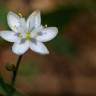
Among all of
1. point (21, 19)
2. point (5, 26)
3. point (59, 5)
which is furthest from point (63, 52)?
point (21, 19)

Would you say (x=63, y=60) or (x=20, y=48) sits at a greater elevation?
(x=20, y=48)

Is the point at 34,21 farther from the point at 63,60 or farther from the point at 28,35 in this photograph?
the point at 63,60

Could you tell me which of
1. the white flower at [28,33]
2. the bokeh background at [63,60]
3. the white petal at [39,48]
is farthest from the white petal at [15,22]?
the bokeh background at [63,60]

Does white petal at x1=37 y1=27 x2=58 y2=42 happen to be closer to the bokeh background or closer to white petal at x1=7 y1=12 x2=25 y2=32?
white petal at x1=7 y1=12 x2=25 y2=32

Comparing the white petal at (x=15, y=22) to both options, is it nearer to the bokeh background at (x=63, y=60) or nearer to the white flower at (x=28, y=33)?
the white flower at (x=28, y=33)

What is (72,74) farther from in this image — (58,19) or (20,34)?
(20,34)

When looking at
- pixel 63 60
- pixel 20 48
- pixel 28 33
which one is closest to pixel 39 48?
pixel 20 48
